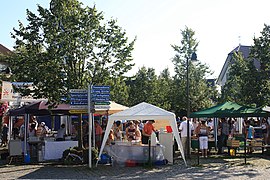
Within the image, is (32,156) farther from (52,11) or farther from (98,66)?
(52,11)

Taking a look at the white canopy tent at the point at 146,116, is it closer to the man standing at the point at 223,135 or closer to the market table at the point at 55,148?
the market table at the point at 55,148

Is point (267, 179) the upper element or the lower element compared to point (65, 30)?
lower

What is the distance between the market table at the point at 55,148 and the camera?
1672 centimetres

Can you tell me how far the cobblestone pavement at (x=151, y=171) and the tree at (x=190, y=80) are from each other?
59.1ft

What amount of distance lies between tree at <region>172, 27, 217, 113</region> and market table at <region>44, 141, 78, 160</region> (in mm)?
17952

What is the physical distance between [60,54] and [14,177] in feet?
17.6

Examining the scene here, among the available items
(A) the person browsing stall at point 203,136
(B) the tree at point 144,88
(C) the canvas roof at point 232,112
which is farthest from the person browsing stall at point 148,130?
(B) the tree at point 144,88

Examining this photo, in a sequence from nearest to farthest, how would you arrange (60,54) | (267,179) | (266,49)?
(267,179), (60,54), (266,49)

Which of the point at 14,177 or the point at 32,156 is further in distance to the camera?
the point at 32,156

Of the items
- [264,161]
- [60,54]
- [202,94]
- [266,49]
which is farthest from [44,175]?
[202,94]

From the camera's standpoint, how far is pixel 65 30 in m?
16.0

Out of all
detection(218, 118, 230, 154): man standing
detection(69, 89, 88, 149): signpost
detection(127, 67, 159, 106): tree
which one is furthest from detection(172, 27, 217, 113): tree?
detection(69, 89, 88, 149): signpost

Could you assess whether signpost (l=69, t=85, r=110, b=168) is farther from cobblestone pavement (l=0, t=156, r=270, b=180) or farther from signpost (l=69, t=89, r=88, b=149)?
cobblestone pavement (l=0, t=156, r=270, b=180)

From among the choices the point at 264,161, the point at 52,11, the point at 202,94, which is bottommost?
the point at 264,161
